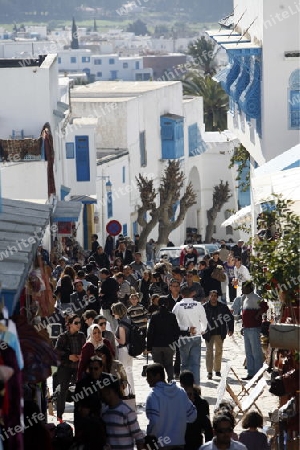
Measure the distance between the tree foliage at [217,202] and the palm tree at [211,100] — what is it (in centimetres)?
1108

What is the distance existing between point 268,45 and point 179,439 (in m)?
22.3

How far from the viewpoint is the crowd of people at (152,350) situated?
1270 centimetres

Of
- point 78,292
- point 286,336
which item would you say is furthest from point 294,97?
point 286,336

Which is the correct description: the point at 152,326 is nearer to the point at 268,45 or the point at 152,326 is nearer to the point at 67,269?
the point at 67,269

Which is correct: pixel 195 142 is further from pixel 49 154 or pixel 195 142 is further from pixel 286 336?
pixel 286 336

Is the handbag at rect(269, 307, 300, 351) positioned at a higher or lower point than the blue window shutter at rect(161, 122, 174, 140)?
higher

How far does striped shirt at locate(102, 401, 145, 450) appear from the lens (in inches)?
498

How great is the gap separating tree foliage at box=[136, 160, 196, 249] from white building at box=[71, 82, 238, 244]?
0.83 meters

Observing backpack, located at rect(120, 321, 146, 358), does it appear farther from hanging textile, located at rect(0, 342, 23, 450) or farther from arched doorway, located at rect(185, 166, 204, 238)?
arched doorway, located at rect(185, 166, 204, 238)

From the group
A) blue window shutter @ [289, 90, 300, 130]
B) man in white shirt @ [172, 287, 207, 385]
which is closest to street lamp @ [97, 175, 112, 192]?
blue window shutter @ [289, 90, 300, 130]

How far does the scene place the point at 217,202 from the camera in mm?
66750

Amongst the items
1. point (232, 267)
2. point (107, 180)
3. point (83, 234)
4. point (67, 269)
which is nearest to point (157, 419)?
point (67, 269)

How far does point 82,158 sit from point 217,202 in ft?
71.7

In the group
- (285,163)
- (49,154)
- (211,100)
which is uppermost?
(285,163)
